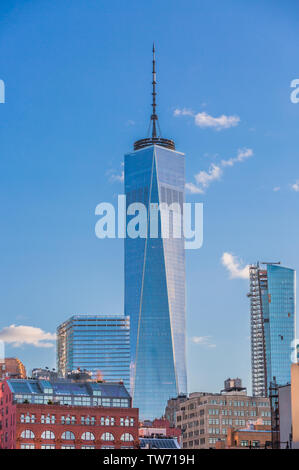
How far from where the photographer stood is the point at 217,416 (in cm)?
17312

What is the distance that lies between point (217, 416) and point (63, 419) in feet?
134

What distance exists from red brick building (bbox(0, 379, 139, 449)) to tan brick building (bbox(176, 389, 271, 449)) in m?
23.4

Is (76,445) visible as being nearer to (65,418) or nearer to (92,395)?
(65,418)

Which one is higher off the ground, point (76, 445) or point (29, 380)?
point (29, 380)

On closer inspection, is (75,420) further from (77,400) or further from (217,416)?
(217,416)

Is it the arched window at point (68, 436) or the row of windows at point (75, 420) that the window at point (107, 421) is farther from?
the arched window at point (68, 436)

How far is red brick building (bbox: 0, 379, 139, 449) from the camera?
454ft

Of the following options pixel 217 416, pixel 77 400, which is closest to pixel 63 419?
pixel 77 400

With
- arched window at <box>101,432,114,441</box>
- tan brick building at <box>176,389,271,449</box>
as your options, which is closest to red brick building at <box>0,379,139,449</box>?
arched window at <box>101,432,114,441</box>

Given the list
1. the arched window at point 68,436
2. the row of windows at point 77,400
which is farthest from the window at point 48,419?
the row of windows at point 77,400

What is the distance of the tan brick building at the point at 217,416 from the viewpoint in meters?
171
